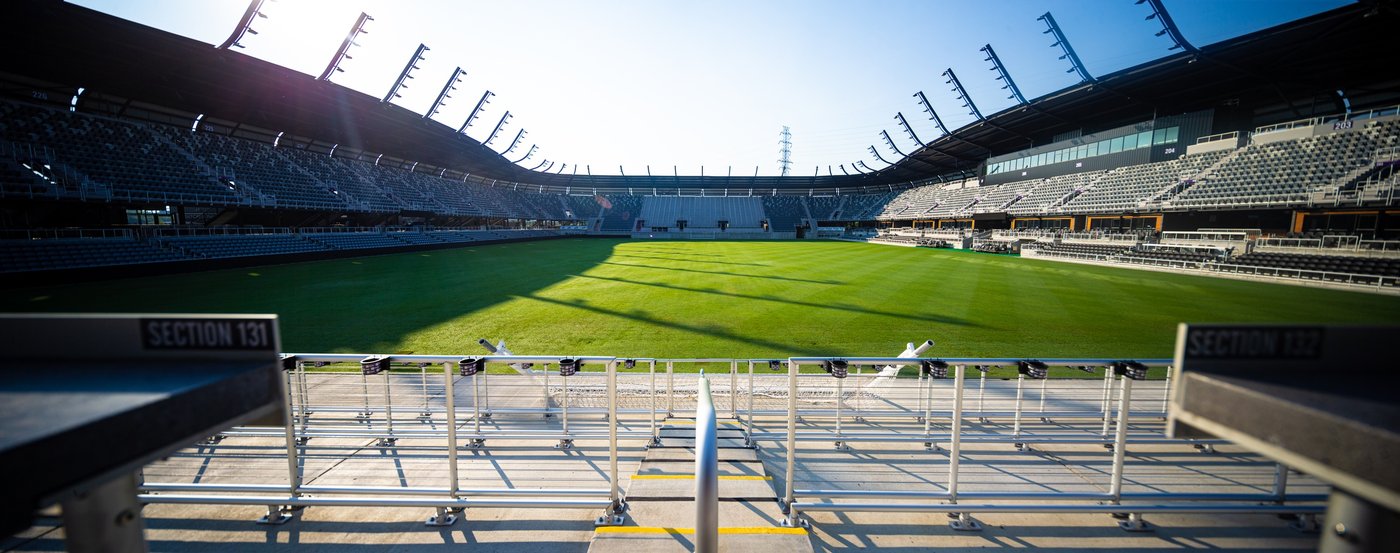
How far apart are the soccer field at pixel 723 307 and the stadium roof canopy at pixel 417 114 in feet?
37.5

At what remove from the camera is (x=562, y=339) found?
1066 centimetres

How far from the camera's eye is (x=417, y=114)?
3844cm

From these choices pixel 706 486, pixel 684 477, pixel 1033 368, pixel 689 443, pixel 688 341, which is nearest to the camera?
pixel 706 486

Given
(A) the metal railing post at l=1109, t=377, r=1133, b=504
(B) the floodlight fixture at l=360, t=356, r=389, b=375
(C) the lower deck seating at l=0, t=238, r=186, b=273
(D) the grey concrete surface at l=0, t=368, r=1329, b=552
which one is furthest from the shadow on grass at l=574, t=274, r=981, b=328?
(C) the lower deck seating at l=0, t=238, r=186, b=273

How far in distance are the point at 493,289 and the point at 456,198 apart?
45.3m

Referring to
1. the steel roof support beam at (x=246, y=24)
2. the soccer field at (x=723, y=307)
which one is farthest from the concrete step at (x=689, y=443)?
the steel roof support beam at (x=246, y=24)

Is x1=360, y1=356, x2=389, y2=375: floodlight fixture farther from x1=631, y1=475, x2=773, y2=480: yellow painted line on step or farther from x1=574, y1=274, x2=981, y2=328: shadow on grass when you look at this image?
x1=574, y1=274, x2=981, y2=328: shadow on grass

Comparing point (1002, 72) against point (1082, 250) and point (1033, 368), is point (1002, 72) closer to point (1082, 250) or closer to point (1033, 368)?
point (1082, 250)

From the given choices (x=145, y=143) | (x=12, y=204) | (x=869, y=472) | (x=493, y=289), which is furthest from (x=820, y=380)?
(x=145, y=143)

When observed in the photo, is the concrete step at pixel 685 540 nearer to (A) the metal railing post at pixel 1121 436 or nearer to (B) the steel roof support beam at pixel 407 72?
(A) the metal railing post at pixel 1121 436

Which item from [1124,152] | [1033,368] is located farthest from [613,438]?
[1124,152]

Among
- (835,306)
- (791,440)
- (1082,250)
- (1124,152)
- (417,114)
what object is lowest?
(835,306)

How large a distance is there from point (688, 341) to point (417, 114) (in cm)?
3936

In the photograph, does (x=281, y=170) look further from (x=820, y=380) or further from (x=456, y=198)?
(x=820, y=380)
